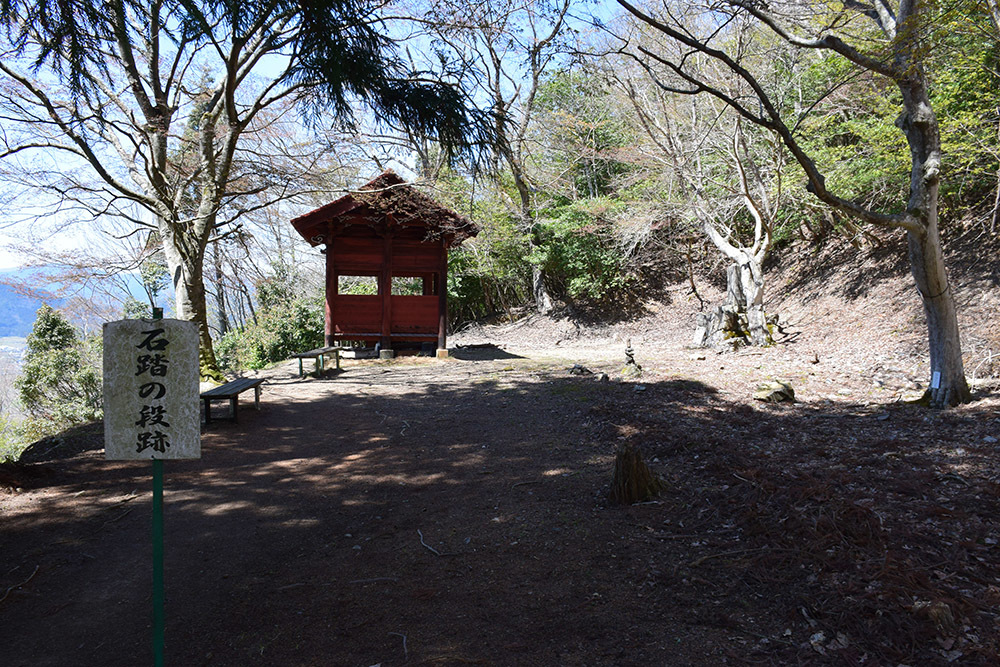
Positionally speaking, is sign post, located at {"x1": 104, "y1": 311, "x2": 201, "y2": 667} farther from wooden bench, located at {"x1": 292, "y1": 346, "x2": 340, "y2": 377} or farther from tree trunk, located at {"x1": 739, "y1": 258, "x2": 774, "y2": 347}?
tree trunk, located at {"x1": 739, "y1": 258, "x2": 774, "y2": 347}

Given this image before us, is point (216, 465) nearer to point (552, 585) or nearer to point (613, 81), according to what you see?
point (552, 585)

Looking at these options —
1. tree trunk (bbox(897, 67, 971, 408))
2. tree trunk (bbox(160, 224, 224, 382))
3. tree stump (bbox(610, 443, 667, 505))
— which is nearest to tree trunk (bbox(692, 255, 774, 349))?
tree trunk (bbox(897, 67, 971, 408))

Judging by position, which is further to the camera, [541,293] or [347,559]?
[541,293]

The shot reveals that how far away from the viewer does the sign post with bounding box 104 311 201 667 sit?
243 cm

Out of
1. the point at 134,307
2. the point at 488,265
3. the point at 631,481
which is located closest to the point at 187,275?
the point at 631,481

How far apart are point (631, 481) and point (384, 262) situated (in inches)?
418

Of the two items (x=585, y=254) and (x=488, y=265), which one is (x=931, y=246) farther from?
(x=488, y=265)

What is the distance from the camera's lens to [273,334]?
1670 cm

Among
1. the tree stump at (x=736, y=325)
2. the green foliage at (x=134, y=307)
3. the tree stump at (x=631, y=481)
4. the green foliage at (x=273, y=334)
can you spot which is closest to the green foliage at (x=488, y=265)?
the green foliage at (x=273, y=334)

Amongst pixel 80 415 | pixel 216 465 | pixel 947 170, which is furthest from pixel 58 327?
pixel 947 170

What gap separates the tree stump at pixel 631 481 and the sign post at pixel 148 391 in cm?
276

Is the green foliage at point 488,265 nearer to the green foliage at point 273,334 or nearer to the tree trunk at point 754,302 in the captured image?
the green foliage at point 273,334

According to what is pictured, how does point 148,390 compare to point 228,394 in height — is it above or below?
above

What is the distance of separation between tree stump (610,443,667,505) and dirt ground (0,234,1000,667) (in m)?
0.09
